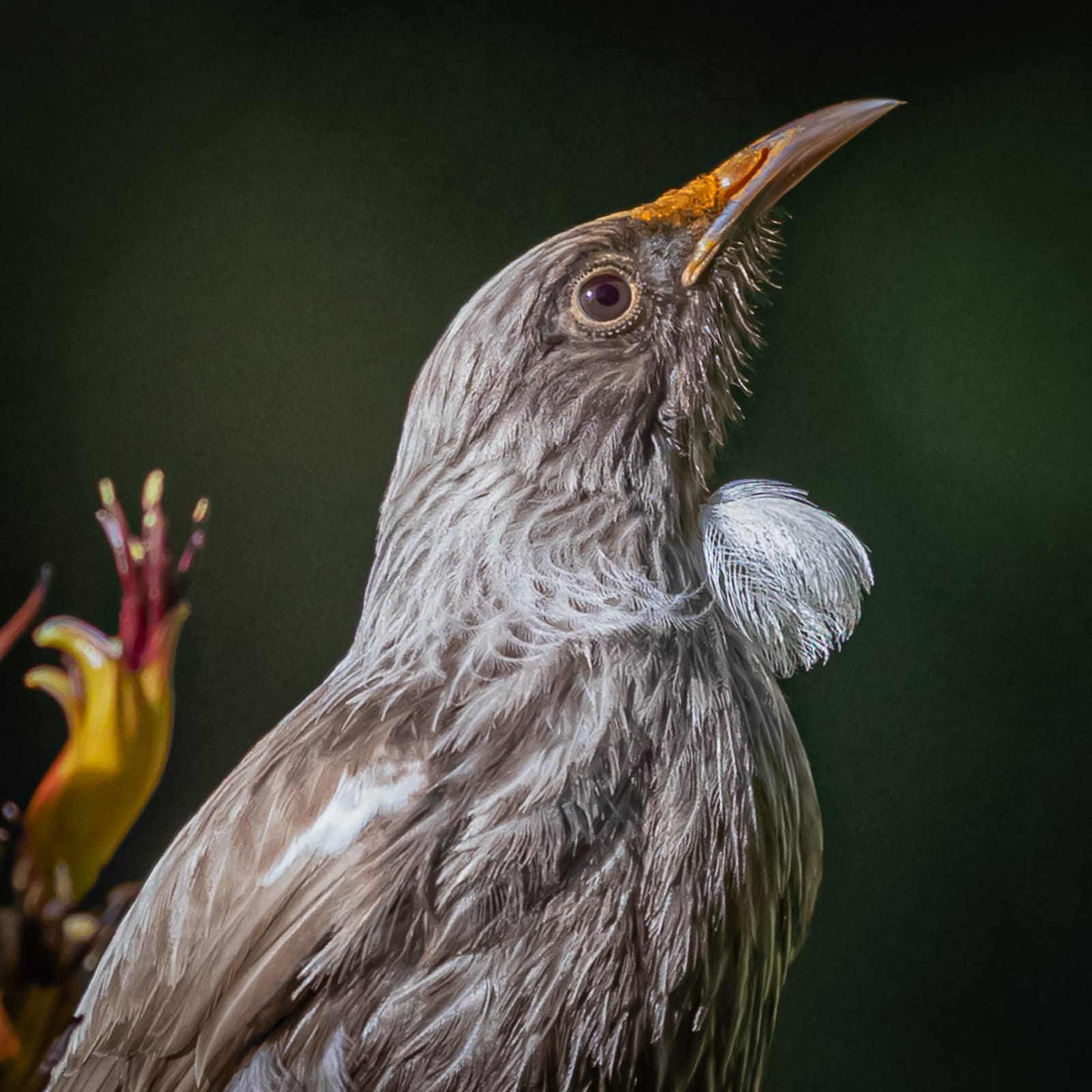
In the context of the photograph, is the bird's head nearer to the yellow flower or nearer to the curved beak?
the curved beak

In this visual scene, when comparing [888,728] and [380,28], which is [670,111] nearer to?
[380,28]

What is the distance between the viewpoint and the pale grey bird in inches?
30.9

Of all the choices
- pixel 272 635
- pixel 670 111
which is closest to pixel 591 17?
pixel 670 111

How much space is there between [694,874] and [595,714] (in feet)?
0.53

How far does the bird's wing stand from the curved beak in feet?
1.88

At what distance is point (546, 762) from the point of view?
81 centimetres

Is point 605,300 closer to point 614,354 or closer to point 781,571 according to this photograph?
point 614,354

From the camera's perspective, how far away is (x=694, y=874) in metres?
0.82

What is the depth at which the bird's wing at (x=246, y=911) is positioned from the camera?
79cm

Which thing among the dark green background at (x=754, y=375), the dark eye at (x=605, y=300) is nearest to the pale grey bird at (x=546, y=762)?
the dark eye at (x=605, y=300)

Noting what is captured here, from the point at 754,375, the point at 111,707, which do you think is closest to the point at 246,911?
the point at 111,707

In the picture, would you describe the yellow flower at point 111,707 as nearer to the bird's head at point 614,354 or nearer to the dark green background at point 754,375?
the dark green background at point 754,375

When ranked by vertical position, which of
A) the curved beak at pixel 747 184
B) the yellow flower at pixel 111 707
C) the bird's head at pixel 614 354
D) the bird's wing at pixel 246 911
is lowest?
the bird's wing at pixel 246 911

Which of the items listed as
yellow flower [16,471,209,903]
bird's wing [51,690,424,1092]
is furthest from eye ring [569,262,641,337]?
yellow flower [16,471,209,903]
